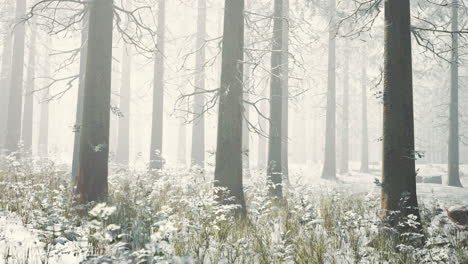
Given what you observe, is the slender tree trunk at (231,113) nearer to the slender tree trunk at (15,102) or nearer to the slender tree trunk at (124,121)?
the slender tree trunk at (15,102)

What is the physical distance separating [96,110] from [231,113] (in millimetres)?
2618

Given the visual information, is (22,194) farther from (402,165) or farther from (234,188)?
(402,165)

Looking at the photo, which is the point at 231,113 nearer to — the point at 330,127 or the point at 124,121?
the point at 330,127

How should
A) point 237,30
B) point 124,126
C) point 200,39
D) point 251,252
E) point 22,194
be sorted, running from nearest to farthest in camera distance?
point 251,252
point 22,194
point 237,30
point 200,39
point 124,126

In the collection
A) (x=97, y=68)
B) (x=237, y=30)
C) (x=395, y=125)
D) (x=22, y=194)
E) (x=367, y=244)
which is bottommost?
(x=367, y=244)

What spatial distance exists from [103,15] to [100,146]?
8.50 ft

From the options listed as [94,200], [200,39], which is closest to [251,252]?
[94,200]

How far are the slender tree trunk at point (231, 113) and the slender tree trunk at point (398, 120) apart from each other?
8.84 feet

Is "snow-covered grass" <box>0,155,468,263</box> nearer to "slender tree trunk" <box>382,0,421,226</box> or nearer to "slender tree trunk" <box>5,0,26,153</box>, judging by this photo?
"slender tree trunk" <box>382,0,421,226</box>

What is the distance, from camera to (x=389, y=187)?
537 cm

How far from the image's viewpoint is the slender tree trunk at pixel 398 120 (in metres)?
5.30

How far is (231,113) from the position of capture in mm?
6891

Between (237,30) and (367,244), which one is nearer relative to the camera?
(367,244)

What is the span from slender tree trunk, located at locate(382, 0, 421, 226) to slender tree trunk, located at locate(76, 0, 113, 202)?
5091mm
